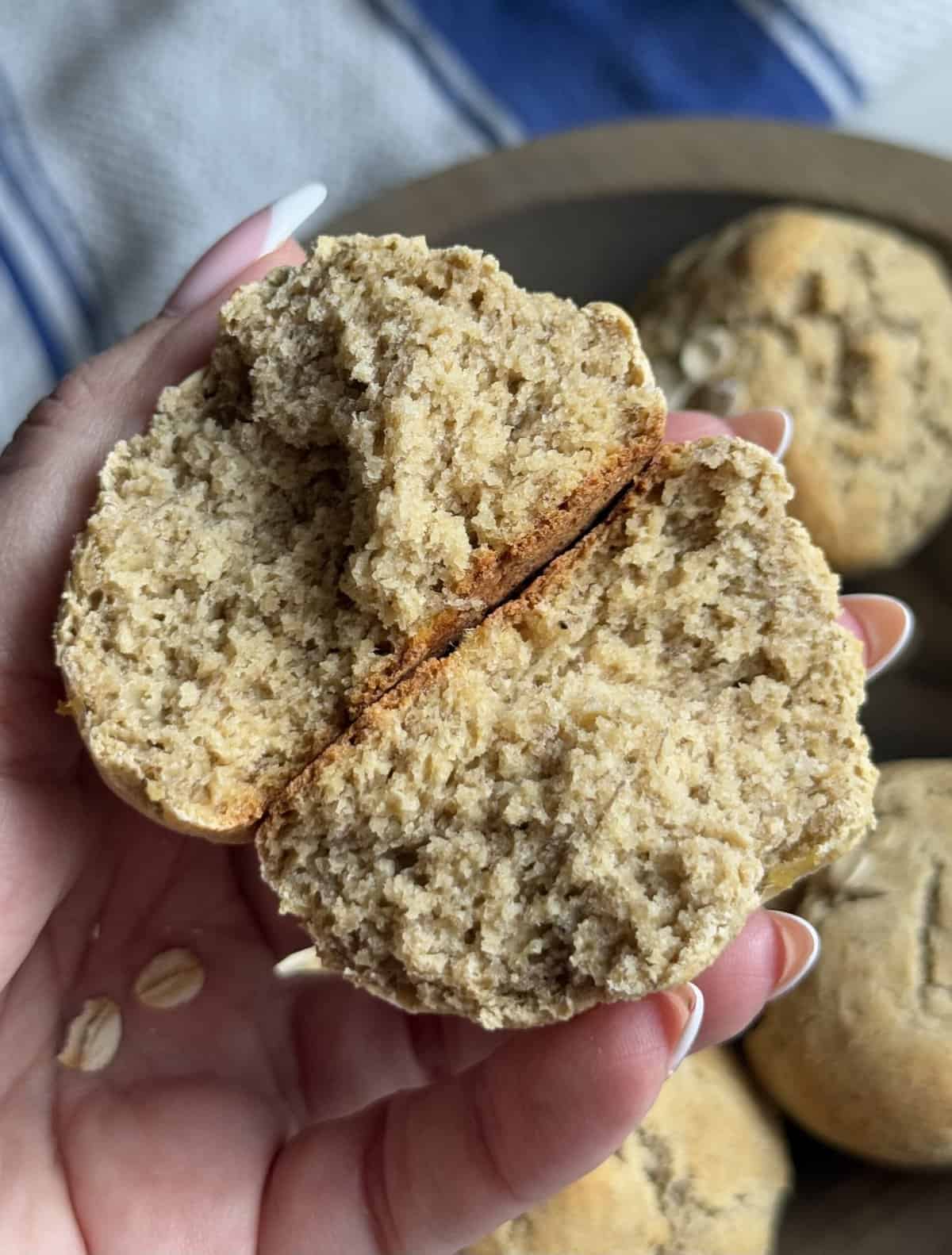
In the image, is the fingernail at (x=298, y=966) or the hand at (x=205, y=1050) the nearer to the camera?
the hand at (x=205, y=1050)

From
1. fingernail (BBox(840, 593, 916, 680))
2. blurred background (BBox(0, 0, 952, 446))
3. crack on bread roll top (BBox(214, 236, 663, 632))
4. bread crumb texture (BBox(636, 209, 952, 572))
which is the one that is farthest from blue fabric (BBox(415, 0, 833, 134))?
crack on bread roll top (BBox(214, 236, 663, 632))

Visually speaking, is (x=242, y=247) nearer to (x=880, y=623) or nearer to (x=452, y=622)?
(x=452, y=622)

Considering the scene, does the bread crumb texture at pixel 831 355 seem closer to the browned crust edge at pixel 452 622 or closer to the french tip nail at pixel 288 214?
the french tip nail at pixel 288 214

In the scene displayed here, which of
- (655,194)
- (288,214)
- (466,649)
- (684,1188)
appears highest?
(288,214)

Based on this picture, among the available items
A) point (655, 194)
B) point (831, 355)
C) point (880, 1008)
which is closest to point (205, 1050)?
point (880, 1008)

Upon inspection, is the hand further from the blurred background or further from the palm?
the blurred background

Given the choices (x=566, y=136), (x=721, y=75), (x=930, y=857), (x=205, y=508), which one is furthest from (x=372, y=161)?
(x=930, y=857)

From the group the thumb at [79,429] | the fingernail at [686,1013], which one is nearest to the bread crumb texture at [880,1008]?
the fingernail at [686,1013]
